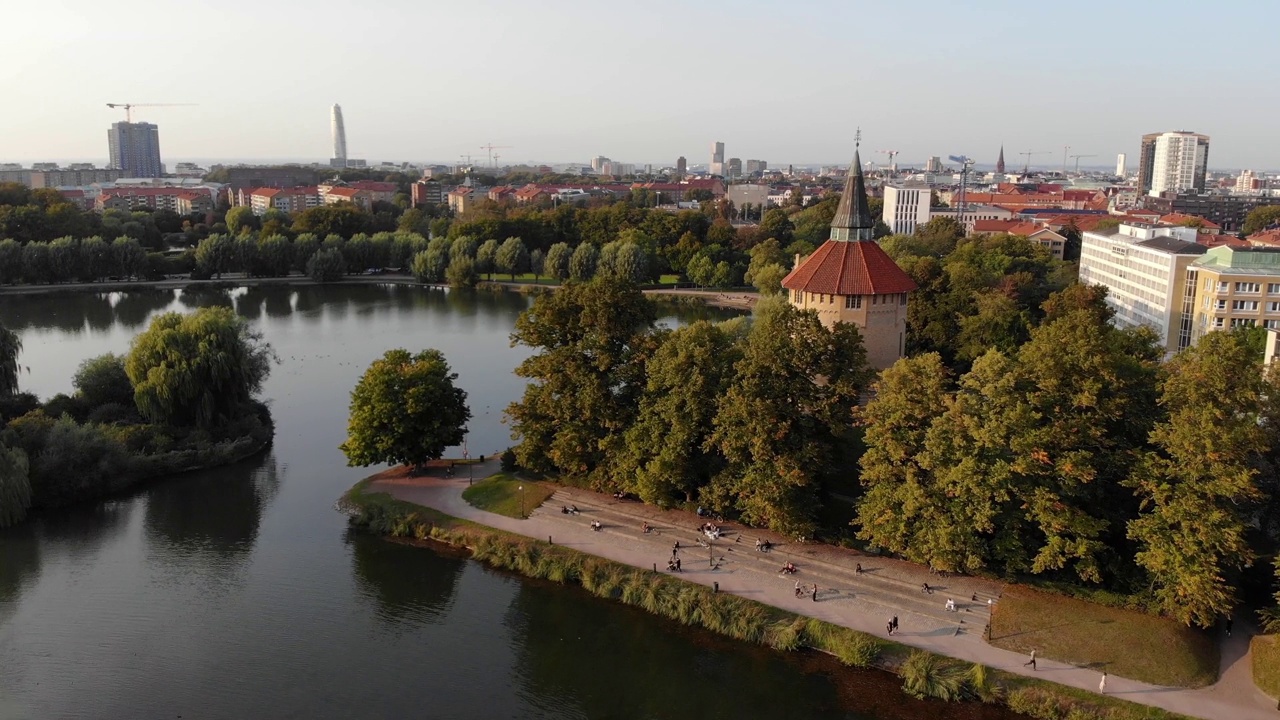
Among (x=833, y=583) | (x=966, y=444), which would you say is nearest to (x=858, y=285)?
(x=966, y=444)

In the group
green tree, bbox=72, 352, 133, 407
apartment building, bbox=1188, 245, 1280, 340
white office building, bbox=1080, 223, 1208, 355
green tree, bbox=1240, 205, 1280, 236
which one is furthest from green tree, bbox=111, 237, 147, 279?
green tree, bbox=1240, 205, 1280, 236

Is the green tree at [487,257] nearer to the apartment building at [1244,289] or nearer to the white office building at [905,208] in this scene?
the white office building at [905,208]

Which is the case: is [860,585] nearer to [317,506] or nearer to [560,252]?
[317,506]

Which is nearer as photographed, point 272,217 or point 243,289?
point 243,289

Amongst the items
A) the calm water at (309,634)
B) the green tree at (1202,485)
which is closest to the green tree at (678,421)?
the calm water at (309,634)

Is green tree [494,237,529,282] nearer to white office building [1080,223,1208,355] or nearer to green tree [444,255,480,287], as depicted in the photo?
green tree [444,255,480,287]

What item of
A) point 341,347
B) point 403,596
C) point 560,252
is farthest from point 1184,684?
point 560,252

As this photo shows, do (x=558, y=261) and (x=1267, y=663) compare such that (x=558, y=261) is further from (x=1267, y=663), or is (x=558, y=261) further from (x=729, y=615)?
(x=1267, y=663)
